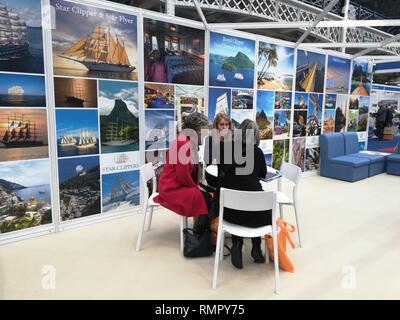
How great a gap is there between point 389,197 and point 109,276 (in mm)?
4470

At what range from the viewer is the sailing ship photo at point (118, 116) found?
356 centimetres

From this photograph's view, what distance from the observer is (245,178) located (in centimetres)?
252

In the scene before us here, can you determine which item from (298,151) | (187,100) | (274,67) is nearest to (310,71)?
(274,67)

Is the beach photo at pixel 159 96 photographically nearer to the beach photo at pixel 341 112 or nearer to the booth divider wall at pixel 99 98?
the booth divider wall at pixel 99 98

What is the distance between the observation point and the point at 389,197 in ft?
15.8

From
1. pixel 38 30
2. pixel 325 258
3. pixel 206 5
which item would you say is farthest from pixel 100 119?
pixel 206 5

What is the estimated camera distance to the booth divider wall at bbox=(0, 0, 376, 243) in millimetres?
3043

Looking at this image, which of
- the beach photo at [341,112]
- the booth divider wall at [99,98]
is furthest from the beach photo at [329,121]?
the booth divider wall at [99,98]

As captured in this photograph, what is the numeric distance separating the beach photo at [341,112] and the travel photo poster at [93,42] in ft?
15.5

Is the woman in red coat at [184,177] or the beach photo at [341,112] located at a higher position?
the beach photo at [341,112]

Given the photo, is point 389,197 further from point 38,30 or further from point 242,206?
point 38,30

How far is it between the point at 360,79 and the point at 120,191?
6.09m

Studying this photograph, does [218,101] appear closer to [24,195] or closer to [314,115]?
[314,115]

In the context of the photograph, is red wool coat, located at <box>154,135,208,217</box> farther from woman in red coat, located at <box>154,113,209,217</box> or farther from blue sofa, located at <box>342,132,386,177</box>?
blue sofa, located at <box>342,132,386,177</box>
